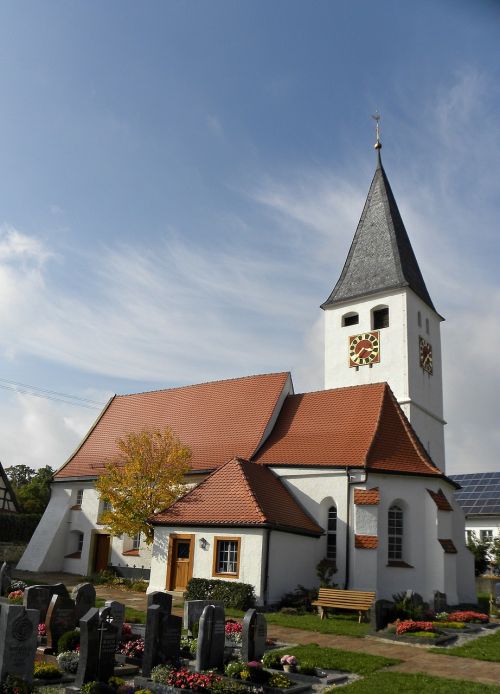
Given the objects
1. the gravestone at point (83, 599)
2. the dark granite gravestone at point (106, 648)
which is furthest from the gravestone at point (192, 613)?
the dark granite gravestone at point (106, 648)

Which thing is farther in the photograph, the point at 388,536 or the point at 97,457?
the point at 97,457

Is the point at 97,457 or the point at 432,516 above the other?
the point at 97,457

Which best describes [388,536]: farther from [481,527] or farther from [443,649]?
[481,527]

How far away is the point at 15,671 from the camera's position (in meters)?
9.80

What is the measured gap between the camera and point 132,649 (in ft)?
39.3

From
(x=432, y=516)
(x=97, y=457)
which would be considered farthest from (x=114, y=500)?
(x=432, y=516)

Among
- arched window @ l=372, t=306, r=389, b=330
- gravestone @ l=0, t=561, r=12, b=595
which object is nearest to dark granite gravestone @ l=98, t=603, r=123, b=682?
gravestone @ l=0, t=561, r=12, b=595

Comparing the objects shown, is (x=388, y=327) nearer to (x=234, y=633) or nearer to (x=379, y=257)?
(x=379, y=257)

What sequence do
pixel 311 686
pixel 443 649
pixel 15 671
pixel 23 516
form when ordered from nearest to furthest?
pixel 15 671, pixel 311 686, pixel 443 649, pixel 23 516

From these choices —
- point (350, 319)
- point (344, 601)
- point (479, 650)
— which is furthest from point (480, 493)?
point (479, 650)

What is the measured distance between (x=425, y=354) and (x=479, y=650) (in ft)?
67.5

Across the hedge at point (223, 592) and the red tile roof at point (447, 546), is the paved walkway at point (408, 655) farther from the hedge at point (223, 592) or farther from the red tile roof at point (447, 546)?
the red tile roof at point (447, 546)

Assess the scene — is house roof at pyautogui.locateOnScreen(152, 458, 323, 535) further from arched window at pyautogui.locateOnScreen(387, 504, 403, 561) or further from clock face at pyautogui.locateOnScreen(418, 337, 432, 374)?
clock face at pyautogui.locateOnScreen(418, 337, 432, 374)

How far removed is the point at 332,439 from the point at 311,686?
15.5 meters
